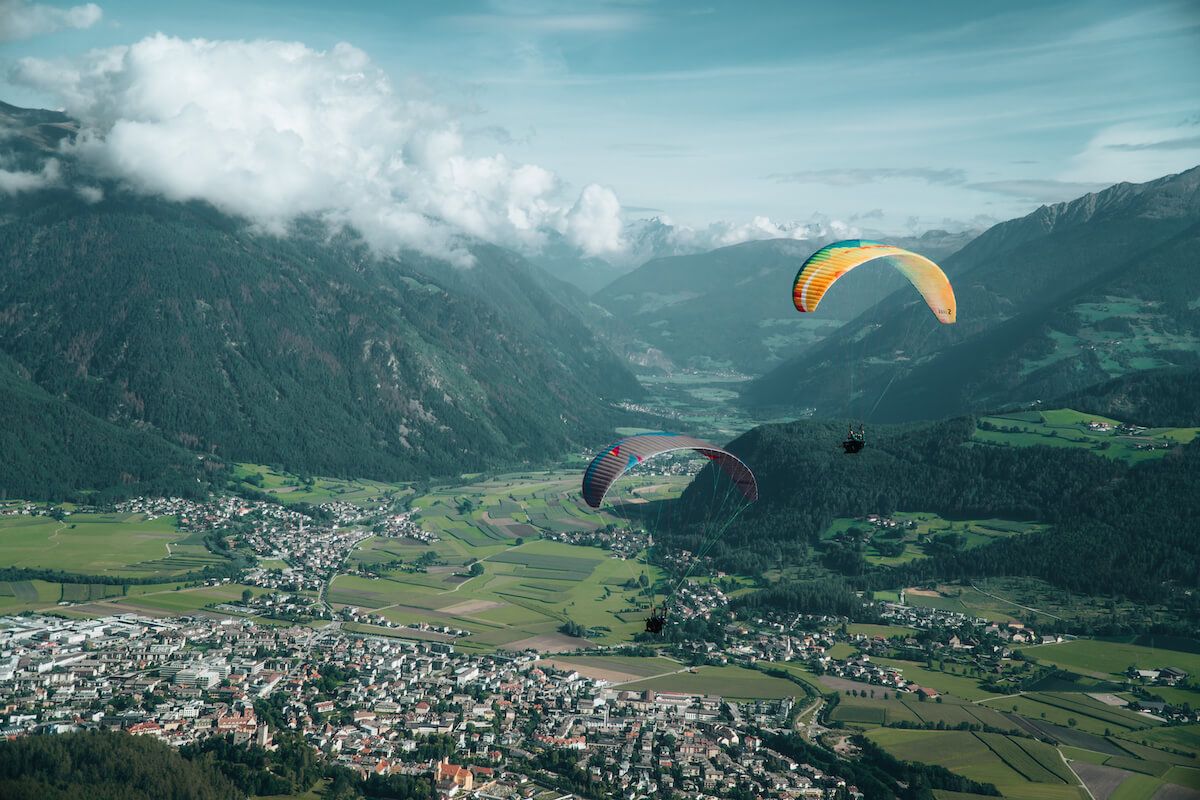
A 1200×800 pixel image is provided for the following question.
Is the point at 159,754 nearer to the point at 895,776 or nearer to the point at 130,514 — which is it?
the point at 895,776

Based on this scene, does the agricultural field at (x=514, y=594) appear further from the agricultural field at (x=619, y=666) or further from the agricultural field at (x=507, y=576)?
the agricultural field at (x=619, y=666)

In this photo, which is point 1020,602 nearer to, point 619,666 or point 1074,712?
point 1074,712

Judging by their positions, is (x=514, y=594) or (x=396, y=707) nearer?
(x=396, y=707)

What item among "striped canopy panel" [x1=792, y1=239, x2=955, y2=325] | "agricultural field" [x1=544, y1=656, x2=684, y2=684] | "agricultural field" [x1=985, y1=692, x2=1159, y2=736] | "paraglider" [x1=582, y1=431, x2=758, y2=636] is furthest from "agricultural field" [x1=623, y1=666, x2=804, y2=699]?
"striped canopy panel" [x1=792, y1=239, x2=955, y2=325]

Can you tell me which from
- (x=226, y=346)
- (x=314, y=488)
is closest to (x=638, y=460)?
(x=314, y=488)

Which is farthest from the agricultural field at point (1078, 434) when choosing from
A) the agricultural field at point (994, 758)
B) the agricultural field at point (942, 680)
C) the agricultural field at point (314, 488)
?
the agricultural field at point (314, 488)

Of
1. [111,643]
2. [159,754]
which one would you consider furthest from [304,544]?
[159,754]
